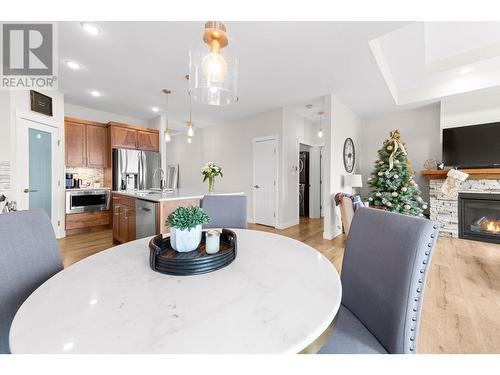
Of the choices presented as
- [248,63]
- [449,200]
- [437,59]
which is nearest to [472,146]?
[449,200]

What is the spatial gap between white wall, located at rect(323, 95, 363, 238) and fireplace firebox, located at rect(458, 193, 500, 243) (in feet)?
6.11

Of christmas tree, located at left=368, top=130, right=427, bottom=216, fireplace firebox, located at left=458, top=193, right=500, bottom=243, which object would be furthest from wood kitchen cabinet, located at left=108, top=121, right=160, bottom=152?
fireplace firebox, located at left=458, top=193, right=500, bottom=243

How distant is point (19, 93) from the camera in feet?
9.90

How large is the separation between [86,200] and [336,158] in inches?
186

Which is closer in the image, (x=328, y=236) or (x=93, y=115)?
(x=328, y=236)

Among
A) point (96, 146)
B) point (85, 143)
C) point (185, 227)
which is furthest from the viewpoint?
point (96, 146)

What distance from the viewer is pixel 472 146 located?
12.0 feet

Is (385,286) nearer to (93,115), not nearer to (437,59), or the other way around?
(437,59)

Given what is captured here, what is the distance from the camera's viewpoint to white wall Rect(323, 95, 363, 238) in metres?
3.72

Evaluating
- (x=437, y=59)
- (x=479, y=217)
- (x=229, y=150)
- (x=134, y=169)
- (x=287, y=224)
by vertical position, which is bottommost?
(x=287, y=224)

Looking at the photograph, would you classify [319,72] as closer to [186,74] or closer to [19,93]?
[186,74]
